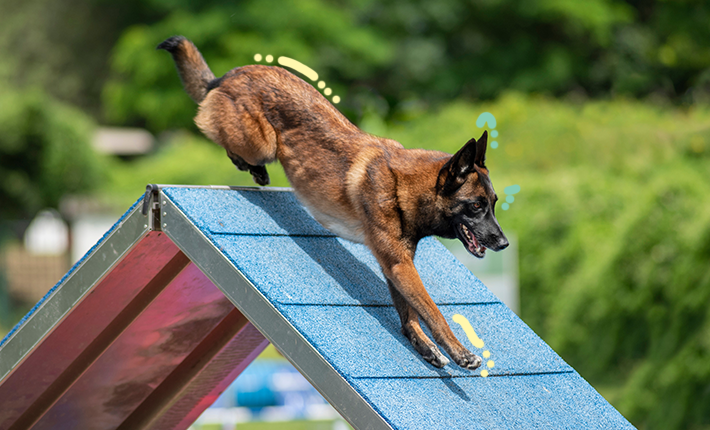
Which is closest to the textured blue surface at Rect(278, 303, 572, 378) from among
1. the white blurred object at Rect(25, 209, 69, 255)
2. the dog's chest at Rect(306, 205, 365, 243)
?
the dog's chest at Rect(306, 205, 365, 243)

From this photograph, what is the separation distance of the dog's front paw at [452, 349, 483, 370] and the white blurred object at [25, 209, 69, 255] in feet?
51.4

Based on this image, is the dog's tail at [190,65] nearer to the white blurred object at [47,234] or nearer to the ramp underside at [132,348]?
the ramp underside at [132,348]

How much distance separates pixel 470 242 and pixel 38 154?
56.0 feet

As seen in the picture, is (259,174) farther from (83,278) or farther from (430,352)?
(430,352)

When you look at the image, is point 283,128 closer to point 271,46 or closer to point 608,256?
point 608,256

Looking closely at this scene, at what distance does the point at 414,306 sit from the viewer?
2984 millimetres

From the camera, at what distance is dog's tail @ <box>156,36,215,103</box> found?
373cm

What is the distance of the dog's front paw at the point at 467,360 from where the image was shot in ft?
9.64

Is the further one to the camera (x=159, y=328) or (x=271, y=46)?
(x=271, y=46)

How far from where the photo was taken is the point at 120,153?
31016 mm

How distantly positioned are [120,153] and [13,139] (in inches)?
529

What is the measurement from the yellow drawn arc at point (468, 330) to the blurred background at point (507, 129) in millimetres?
3219

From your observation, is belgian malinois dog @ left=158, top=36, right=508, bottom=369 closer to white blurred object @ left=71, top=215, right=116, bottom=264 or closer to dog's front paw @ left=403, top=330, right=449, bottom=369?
dog's front paw @ left=403, top=330, right=449, bottom=369

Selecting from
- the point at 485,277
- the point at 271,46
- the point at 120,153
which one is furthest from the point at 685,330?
the point at 120,153
